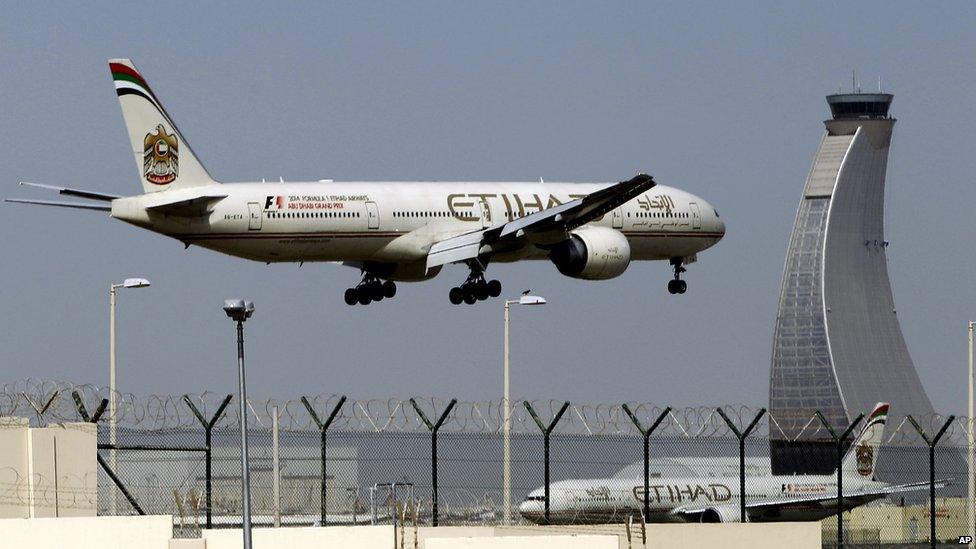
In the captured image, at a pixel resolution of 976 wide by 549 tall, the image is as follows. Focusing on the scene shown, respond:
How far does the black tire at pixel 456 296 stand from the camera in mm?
71375

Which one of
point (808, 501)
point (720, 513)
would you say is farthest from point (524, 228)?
point (720, 513)

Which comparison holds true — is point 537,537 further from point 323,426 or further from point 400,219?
point 400,219

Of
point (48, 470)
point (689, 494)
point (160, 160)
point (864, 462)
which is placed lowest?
point (689, 494)

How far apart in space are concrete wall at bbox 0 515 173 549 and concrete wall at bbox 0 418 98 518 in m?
2.62

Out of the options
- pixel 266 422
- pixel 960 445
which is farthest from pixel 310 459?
pixel 960 445

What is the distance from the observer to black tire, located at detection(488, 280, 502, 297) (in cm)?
7138

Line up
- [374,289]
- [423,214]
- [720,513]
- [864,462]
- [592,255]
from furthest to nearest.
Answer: [864,462], [720,513], [374,289], [423,214], [592,255]

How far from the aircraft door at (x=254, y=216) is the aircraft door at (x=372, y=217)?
3.73 meters

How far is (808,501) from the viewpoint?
76875 mm

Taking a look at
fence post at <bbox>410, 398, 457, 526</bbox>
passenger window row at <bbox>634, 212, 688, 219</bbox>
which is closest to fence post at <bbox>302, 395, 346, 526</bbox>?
fence post at <bbox>410, 398, 457, 526</bbox>

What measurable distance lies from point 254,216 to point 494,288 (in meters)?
8.51

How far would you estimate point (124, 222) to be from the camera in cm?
6600

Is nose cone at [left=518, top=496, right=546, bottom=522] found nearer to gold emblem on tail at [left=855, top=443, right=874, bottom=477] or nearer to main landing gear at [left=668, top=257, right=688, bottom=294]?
main landing gear at [left=668, top=257, right=688, bottom=294]

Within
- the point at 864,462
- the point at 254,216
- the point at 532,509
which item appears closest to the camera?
the point at 532,509
